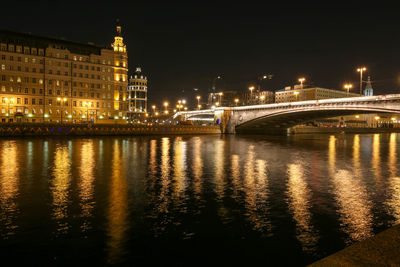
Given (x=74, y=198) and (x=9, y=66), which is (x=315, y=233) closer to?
(x=74, y=198)

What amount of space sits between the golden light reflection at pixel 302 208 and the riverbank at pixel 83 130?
169 feet

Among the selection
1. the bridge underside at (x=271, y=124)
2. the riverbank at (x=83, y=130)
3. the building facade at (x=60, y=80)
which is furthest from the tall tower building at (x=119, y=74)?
the bridge underside at (x=271, y=124)

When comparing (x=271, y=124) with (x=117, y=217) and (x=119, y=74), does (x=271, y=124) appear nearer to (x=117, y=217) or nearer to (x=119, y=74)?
(x=119, y=74)

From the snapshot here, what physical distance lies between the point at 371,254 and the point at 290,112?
66.0 meters

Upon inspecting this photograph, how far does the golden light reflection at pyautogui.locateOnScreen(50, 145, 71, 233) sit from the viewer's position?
948cm

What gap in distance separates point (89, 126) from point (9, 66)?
127 feet

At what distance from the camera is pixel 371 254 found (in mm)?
4793

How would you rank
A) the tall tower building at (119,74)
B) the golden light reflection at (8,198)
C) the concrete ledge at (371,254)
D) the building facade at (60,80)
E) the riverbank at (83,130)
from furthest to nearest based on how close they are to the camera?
the tall tower building at (119,74) < the building facade at (60,80) < the riverbank at (83,130) < the golden light reflection at (8,198) < the concrete ledge at (371,254)

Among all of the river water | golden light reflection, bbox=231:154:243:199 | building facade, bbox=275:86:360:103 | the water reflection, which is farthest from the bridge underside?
building facade, bbox=275:86:360:103

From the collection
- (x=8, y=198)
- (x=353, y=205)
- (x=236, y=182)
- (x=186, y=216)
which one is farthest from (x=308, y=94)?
(x=8, y=198)

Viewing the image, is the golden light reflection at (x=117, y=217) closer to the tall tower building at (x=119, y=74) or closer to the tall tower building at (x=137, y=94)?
the tall tower building at (x=119, y=74)

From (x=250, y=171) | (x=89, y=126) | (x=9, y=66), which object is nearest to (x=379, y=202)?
(x=250, y=171)

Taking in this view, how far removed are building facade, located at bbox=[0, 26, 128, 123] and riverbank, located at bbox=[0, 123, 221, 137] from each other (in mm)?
18786

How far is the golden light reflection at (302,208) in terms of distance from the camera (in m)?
8.34
